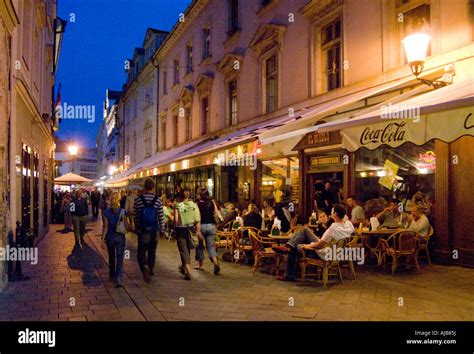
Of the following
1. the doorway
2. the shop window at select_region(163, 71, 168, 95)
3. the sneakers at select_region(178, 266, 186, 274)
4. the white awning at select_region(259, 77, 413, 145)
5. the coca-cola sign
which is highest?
the shop window at select_region(163, 71, 168, 95)

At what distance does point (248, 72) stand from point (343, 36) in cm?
575

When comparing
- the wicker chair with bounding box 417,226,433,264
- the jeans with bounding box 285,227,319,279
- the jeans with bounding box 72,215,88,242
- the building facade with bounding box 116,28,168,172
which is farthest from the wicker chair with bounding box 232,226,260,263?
the building facade with bounding box 116,28,168,172

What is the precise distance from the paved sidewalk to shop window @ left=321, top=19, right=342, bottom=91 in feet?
18.3

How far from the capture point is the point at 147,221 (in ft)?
25.1

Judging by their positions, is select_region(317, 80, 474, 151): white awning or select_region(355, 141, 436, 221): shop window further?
select_region(355, 141, 436, 221): shop window

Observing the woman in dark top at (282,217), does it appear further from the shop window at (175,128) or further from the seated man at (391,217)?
the shop window at (175,128)

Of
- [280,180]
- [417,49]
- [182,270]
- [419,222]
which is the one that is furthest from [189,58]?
[419,222]

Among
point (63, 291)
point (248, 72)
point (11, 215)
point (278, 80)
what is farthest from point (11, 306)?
point (248, 72)

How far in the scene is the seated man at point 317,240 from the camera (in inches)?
287

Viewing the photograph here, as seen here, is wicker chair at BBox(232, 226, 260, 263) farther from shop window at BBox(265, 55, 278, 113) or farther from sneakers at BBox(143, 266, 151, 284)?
shop window at BBox(265, 55, 278, 113)

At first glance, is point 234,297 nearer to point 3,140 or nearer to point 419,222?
point 419,222

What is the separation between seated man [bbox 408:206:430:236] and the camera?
845cm

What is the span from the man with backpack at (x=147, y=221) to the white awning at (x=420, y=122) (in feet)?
10.9

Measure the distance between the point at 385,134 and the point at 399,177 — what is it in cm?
338
